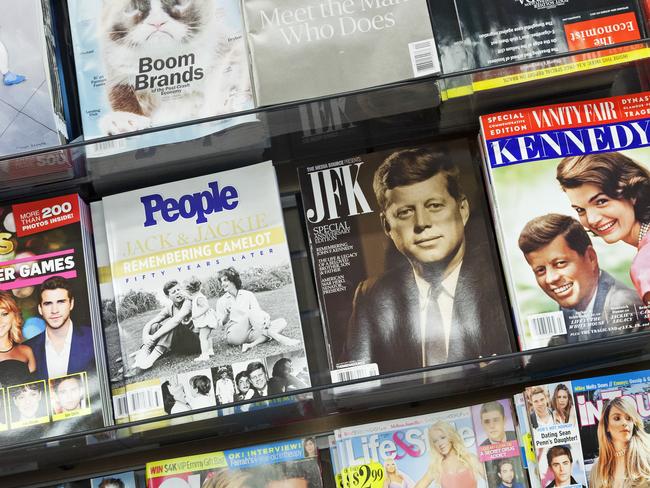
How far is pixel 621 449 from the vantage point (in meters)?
1.30

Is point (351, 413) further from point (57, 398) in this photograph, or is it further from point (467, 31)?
point (467, 31)

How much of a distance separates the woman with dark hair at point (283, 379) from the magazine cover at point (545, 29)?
569 mm

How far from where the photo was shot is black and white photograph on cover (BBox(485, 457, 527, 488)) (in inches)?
Answer: 52.6

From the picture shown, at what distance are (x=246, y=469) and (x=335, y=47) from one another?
0.71 meters

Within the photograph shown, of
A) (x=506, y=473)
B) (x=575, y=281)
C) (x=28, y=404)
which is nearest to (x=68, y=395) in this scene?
(x=28, y=404)

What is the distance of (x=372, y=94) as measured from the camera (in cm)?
128

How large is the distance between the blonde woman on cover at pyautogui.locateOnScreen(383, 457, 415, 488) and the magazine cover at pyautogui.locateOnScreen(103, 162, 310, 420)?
20 cm

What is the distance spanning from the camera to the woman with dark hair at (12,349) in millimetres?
1342

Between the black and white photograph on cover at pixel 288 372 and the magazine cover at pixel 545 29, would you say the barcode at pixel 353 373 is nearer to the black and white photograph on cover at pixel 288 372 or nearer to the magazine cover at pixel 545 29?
the black and white photograph on cover at pixel 288 372

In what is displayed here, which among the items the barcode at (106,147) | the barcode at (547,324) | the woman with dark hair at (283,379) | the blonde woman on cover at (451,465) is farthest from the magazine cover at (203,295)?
the barcode at (547,324)

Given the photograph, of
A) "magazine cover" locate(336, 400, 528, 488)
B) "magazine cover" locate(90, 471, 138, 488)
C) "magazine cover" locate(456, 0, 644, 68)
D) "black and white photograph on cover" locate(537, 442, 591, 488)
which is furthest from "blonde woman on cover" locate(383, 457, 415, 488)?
"magazine cover" locate(456, 0, 644, 68)

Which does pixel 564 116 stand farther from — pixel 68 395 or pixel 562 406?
pixel 68 395

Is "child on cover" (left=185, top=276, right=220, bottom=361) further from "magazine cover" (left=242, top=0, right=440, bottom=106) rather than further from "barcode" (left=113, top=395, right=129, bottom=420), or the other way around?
"magazine cover" (left=242, top=0, right=440, bottom=106)

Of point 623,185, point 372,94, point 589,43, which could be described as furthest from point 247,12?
point 623,185
